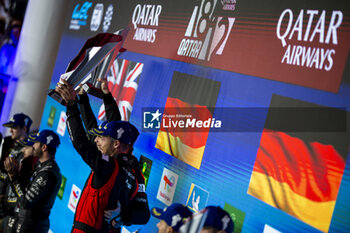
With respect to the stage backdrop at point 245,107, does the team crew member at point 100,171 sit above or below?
below

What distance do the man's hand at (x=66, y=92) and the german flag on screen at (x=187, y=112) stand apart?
0.85 m

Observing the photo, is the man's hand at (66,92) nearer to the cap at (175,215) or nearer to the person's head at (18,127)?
the cap at (175,215)

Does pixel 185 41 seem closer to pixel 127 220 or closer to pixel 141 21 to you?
pixel 141 21

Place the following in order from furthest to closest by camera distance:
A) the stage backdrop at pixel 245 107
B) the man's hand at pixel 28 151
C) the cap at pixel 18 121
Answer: the cap at pixel 18 121 → the man's hand at pixel 28 151 → the stage backdrop at pixel 245 107

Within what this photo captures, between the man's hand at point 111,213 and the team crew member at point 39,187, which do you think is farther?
the team crew member at point 39,187

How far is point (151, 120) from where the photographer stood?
3879 mm

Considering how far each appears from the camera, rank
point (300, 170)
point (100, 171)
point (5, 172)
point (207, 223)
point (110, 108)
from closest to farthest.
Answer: point (207, 223), point (300, 170), point (100, 171), point (110, 108), point (5, 172)

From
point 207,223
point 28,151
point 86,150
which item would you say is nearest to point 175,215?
point 207,223

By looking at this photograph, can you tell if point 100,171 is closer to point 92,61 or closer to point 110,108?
point 92,61

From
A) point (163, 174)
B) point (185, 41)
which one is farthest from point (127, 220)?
point (185, 41)

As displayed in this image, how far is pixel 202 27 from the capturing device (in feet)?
11.5

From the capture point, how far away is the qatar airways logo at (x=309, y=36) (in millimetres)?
2502

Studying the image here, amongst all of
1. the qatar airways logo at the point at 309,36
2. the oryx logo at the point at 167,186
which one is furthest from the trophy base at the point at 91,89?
the qatar airways logo at the point at 309,36

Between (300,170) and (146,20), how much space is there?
7.86 ft
